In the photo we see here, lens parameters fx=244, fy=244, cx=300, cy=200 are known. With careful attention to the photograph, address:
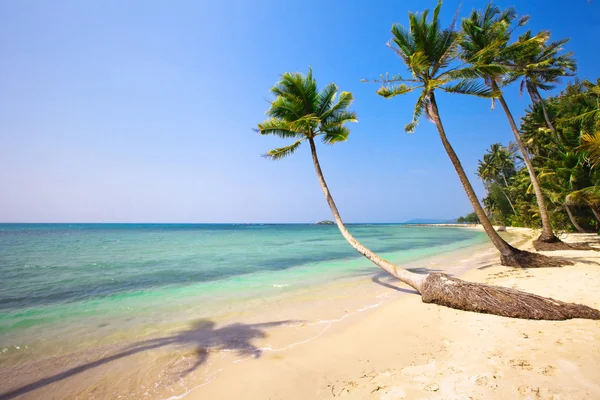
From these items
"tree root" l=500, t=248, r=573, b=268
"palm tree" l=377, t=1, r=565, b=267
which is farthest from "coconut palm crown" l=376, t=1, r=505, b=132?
"tree root" l=500, t=248, r=573, b=268

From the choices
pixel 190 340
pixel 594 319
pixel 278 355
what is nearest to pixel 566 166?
pixel 594 319

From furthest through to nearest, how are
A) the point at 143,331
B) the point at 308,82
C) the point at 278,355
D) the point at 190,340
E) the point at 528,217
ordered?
the point at 528,217, the point at 308,82, the point at 143,331, the point at 190,340, the point at 278,355

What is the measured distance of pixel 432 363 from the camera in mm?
3334

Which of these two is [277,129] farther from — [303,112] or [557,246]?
[557,246]

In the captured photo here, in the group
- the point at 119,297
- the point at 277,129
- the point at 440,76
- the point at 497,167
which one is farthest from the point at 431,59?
the point at 497,167

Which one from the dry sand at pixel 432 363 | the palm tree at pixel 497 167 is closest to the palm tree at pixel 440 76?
the dry sand at pixel 432 363

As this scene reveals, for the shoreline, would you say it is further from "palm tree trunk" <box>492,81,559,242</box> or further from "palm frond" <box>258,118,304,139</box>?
"palm tree trunk" <box>492,81,559,242</box>

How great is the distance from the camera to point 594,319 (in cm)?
417

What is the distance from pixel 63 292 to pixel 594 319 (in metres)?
13.7

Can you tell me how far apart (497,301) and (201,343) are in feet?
19.6

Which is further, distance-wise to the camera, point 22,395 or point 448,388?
point 22,395

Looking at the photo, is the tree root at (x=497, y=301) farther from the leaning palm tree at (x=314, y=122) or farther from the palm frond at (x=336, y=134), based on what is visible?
the palm frond at (x=336, y=134)

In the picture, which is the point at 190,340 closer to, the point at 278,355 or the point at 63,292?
the point at 278,355

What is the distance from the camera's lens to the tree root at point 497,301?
436 centimetres
